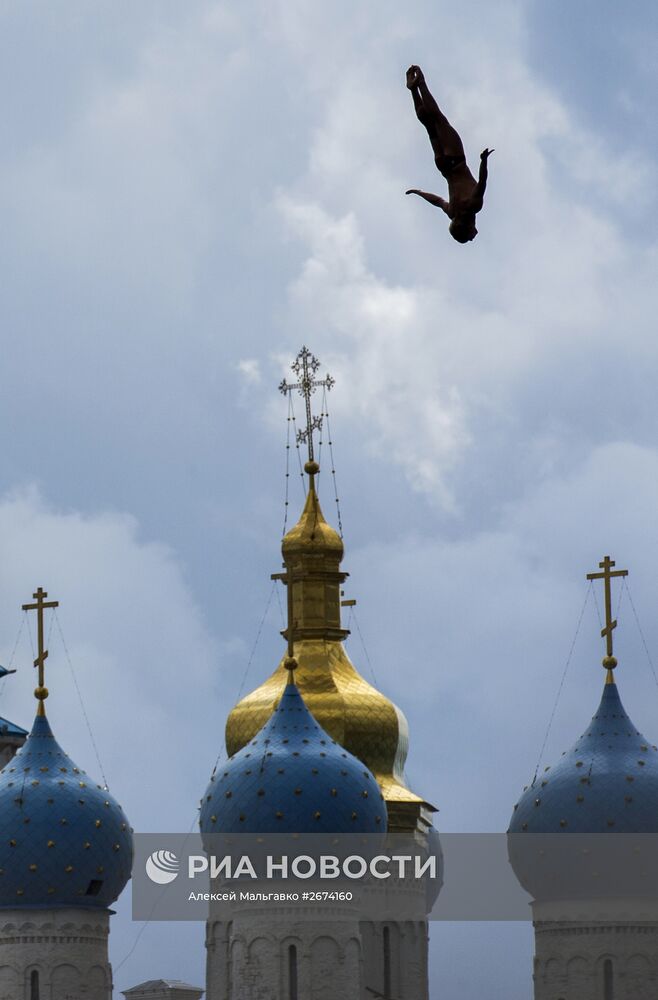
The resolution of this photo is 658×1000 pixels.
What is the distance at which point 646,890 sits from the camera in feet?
162

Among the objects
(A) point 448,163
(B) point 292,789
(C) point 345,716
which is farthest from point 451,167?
(C) point 345,716

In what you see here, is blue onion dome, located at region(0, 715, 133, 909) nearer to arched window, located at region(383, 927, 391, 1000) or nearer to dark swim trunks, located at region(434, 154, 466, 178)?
arched window, located at region(383, 927, 391, 1000)

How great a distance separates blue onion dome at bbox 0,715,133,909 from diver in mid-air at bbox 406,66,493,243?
2398 centimetres

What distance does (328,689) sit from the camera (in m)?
55.8

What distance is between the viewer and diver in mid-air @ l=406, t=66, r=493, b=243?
1043 inches

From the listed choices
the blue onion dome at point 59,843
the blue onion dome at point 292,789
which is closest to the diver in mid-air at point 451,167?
the blue onion dome at point 292,789

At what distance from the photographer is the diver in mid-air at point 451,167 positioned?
26.5 meters

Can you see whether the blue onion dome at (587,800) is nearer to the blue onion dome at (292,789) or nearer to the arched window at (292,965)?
the blue onion dome at (292,789)

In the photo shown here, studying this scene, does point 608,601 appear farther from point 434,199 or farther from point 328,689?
point 434,199

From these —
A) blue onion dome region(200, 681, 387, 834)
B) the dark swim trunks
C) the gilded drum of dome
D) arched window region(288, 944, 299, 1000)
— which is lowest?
arched window region(288, 944, 299, 1000)

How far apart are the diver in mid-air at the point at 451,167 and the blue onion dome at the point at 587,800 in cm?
2331

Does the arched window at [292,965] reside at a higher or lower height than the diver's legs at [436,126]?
lower

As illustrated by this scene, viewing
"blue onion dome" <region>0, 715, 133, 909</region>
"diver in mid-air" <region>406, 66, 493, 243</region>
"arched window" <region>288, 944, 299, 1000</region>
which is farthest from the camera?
"blue onion dome" <region>0, 715, 133, 909</region>

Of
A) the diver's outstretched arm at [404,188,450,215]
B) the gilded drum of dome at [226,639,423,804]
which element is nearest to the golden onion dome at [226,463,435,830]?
the gilded drum of dome at [226,639,423,804]
